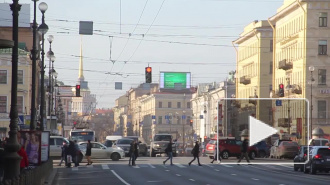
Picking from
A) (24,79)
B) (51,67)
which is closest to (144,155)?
(51,67)

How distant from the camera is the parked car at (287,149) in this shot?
62438mm

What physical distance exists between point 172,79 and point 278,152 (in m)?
50.1

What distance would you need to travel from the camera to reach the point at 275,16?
108688 millimetres

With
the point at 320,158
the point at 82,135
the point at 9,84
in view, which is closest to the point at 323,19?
the point at 82,135

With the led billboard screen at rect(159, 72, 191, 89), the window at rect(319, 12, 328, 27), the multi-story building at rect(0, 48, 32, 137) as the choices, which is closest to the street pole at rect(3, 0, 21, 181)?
the multi-story building at rect(0, 48, 32, 137)

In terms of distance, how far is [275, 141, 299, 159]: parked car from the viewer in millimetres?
62438

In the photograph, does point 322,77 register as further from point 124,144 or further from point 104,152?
point 104,152

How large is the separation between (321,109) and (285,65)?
30.5 feet

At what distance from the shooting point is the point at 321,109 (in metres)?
92.9

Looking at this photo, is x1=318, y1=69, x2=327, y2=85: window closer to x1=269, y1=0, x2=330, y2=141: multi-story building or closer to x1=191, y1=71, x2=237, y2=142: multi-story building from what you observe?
x1=269, y1=0, x2=330, y2=141: multi-story building

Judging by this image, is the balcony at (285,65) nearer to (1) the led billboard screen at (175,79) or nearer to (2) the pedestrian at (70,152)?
(1) the led billboard screen at (175,79)

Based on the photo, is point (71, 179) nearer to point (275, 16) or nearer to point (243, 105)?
point (243, 105)

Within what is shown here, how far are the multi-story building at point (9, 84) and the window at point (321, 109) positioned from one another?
106ft

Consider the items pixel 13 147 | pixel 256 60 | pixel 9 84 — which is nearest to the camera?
pixel 13 147
